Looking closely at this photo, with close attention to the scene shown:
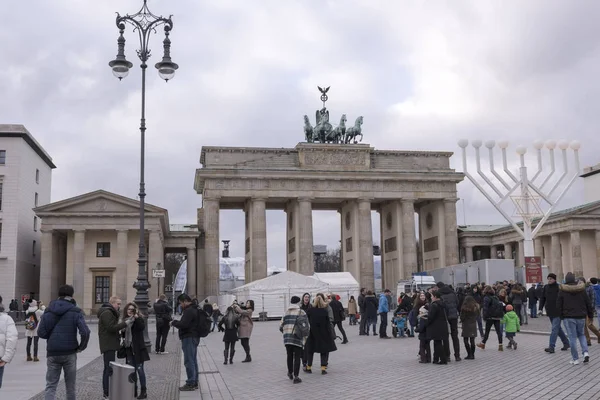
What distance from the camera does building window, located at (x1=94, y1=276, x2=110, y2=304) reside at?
59031 mm

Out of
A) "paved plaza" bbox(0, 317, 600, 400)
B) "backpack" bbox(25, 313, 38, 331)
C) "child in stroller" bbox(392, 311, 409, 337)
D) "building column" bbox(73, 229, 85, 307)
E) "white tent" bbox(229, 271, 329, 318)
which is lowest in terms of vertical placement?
"paved plaza" bbox(0, 317, 600, 400)

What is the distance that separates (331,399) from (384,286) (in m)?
65.6

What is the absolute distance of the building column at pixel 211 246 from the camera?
214ft

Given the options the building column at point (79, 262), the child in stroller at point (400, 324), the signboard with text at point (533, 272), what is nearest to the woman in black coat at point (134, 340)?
the child in stroller at point (400, 324)

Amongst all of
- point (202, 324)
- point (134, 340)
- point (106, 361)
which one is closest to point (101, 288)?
point (202, 324)

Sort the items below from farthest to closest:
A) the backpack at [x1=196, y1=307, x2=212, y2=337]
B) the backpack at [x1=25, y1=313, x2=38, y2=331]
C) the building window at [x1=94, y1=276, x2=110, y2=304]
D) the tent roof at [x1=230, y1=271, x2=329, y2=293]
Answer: the building window at [x1=94, y1=276, x2=110, y2=304]
the tent roof at [x1=230, y1=271, x2=329, y2=293]
the backpack at [x1=25, y1=313, x2=38, y2=331]
the backpack at [x1=196, y1=307, x2=212, y2=337]

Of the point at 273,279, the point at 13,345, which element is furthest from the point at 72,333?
the point at 273,279

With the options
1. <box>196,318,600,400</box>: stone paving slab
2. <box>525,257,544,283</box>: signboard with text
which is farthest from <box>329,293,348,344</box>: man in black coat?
<box>525,257,544,283</box>: signboard with text

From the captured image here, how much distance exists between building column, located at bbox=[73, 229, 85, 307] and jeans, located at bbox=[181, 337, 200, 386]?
146 feet

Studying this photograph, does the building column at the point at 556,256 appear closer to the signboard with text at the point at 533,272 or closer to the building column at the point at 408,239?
the building column at the point at 408,239

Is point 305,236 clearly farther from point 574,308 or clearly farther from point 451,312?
point 574,308

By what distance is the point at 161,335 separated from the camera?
74.7 feet

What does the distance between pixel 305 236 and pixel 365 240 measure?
20.8 feet

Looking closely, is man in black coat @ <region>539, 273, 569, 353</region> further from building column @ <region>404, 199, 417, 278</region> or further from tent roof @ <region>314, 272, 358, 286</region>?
building column @ <region>404, 199, 417, 278</region>
